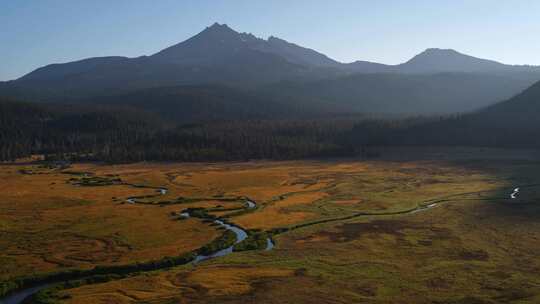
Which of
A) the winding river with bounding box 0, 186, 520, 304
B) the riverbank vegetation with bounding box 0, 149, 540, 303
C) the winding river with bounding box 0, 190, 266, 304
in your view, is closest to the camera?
the winding river with bounding box 0, 190, 266, 304

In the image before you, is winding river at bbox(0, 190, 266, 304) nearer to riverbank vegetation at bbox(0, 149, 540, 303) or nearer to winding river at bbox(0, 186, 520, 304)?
winding river at bbox(0, 186, 520, 304)

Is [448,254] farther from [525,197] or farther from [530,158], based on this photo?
[530,158]

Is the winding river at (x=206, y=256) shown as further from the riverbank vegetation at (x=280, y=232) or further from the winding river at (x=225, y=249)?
the riverbank vegetation at (x=280, y=232)

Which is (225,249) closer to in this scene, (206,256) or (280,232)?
(206,256)

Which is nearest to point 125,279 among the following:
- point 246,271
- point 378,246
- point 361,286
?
point 246,271

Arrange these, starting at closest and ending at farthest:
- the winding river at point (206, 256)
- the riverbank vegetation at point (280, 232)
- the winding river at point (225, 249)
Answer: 1. the winding river at point (206, 256)
2. the winding river at point (225, 249)
3. the riverbank vegetation at point (280, 232)

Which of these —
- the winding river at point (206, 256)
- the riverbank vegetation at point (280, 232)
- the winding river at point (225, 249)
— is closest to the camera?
the winding river at point (206, 256)

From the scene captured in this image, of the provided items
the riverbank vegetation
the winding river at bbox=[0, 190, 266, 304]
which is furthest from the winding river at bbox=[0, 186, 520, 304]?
the riverbank vegetation

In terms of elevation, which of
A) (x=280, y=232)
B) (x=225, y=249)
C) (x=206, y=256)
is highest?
(x=280, y=232)

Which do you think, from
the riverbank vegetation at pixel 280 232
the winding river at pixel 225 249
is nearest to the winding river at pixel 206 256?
the winding river at pixel 225 249

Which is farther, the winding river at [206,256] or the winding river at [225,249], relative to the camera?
the winding river at [225,249]

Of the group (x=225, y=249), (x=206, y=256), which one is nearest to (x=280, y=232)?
(x=225, y=249)

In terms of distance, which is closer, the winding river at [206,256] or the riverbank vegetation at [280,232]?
the winding river at [206,256]
